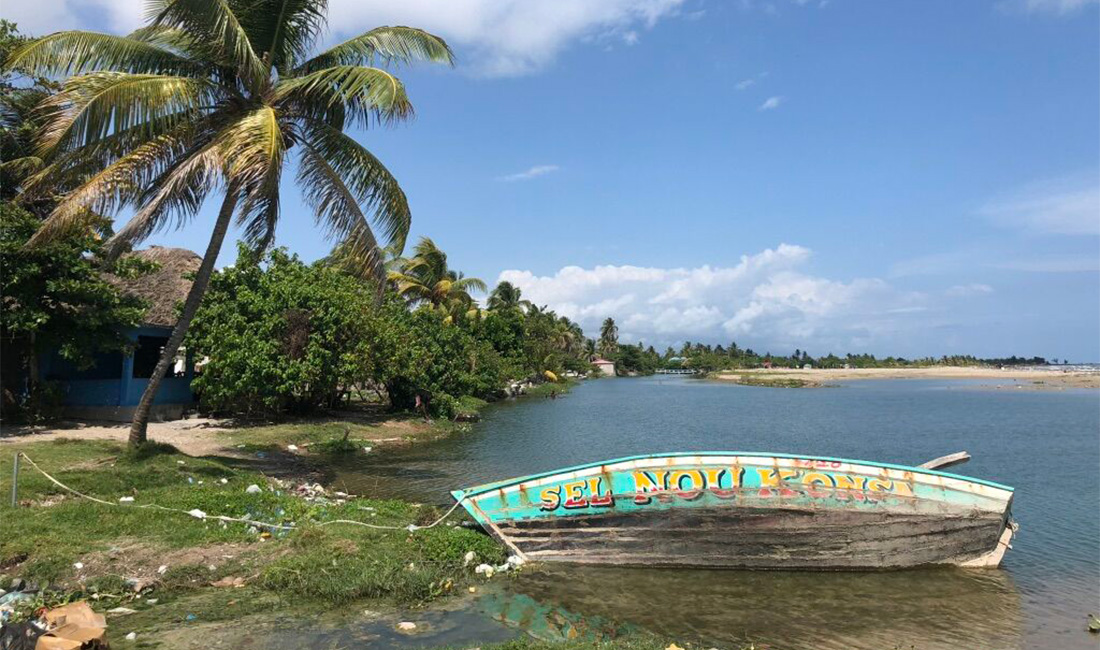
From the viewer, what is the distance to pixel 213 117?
1291cm

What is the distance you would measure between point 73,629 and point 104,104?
870 cm

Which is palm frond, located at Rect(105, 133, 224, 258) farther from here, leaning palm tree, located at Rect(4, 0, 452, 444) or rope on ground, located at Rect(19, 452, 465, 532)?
rope on ground, located at Rect(19, 452, 465, 532)

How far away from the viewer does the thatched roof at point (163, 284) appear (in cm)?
2069

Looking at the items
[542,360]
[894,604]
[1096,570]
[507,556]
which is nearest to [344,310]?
[507,556]

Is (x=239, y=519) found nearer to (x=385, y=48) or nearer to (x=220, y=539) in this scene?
(x=220, y=539)

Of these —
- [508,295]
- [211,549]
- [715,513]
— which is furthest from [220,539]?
[508,295]

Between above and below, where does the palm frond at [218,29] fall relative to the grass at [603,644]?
above

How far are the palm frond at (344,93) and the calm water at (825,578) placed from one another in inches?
313

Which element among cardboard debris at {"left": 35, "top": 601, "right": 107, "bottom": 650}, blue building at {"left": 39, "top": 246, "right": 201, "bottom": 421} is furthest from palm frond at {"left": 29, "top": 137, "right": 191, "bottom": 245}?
blue building at {"left": 39, "top": 246, "right": 201, "bottom": 421}

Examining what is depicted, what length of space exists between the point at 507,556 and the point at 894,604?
17.7 ft

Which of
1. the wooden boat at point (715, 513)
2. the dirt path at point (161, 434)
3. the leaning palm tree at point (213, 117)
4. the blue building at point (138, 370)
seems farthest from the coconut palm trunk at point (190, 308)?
the wooden boat at point (715, 513)

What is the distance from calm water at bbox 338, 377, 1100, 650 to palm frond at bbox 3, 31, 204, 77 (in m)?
9.53

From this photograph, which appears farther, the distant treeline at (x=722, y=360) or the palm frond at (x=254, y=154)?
the distant treeline at (x=722, y=360)

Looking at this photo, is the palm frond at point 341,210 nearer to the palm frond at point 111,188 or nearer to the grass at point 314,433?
the palm frond at point 111,188
